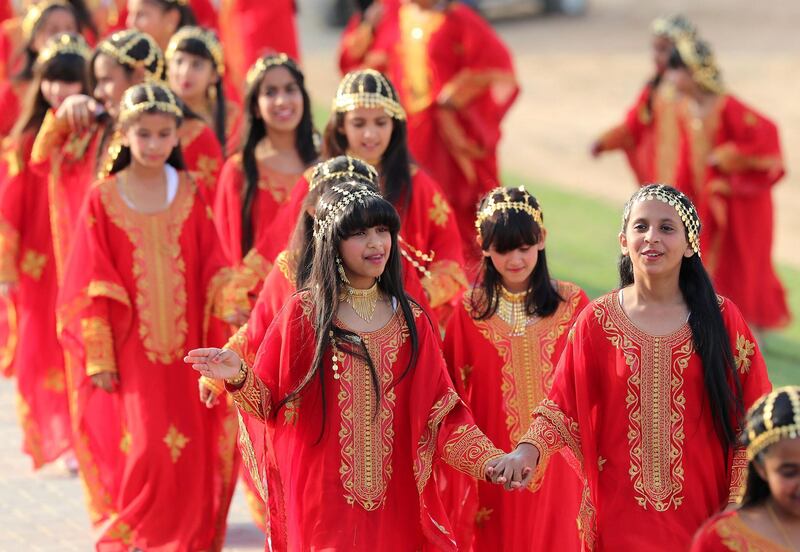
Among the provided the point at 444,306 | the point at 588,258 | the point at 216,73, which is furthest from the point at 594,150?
the point at 444,306

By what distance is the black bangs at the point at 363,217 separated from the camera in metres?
5.74

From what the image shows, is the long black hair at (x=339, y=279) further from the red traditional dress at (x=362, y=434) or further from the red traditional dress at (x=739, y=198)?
the red traditional dress at (x=739, y=198)

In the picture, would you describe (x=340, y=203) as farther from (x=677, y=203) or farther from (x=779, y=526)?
(x=779, y=526)

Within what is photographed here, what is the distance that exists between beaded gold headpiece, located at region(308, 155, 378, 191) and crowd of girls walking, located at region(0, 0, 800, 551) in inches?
0.7

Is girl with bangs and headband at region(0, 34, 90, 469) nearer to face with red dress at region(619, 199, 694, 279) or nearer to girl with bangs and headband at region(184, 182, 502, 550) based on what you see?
girl with bangs and headband at region(184, 182, 502, 550)

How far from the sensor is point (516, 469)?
17.9ft

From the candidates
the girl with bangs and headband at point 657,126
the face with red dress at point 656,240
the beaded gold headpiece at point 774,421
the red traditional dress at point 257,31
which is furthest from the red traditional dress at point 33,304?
the beaded gold headpiece at point 774,421

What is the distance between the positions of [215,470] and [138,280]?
85 centimetres

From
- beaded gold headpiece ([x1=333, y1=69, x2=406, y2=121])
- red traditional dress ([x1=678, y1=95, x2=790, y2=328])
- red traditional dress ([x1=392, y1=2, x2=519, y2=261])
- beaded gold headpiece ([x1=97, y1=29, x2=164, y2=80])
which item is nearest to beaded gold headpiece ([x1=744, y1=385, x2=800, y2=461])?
beaded gold headpiece ([x1=333, y1=69, x2=406, y2=121])

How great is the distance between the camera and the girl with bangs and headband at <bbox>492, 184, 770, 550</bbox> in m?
5.47

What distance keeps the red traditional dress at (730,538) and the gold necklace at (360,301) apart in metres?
1.48

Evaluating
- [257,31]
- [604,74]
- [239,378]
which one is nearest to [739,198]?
[257,31]

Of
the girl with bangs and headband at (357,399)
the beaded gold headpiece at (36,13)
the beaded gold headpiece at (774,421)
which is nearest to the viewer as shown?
the beaded gold headpiece at (774,421)

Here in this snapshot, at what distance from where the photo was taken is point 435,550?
582 cm
